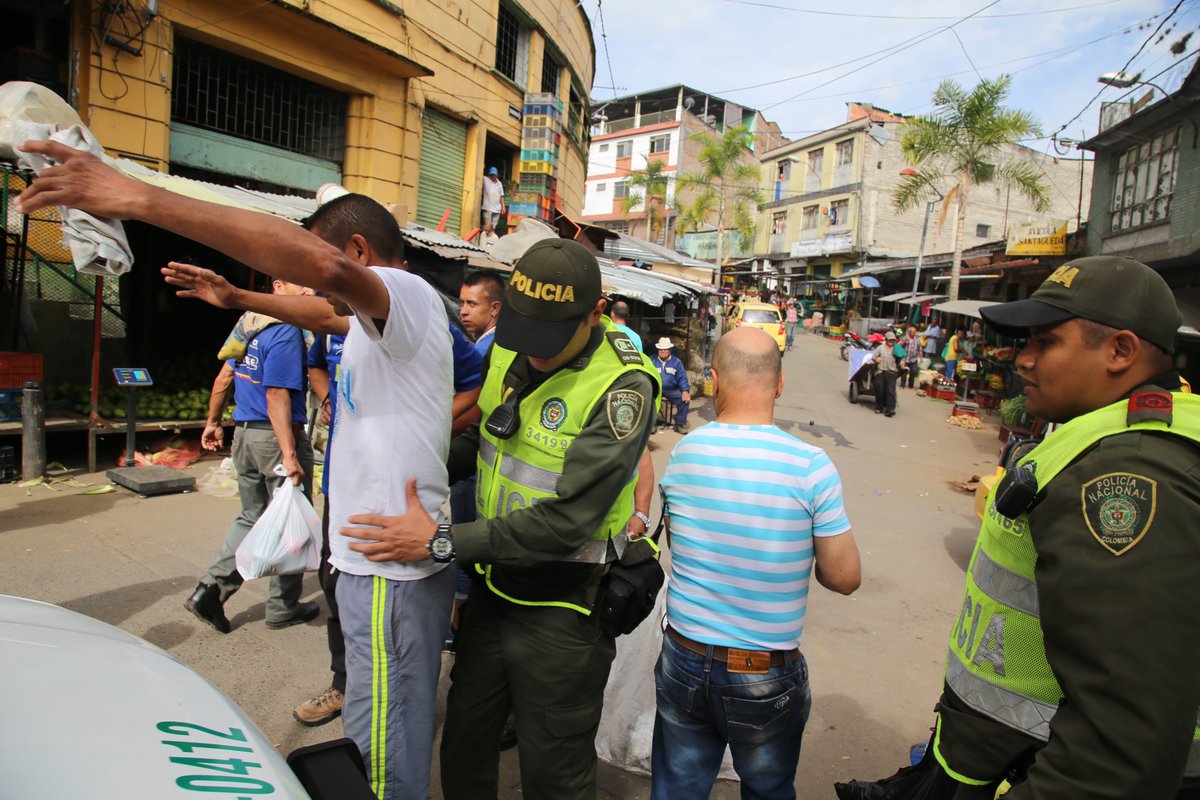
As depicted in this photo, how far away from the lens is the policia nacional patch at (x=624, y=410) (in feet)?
6.13

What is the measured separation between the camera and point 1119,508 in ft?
3.96

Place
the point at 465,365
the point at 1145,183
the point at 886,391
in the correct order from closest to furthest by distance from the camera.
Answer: the point at 465,365 → the point at 1145,183 → the point at 886,391

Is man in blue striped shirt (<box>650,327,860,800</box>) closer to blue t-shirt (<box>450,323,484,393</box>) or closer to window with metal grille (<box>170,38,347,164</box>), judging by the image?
blue t-shirt (<box>450,323,484,393</box>)

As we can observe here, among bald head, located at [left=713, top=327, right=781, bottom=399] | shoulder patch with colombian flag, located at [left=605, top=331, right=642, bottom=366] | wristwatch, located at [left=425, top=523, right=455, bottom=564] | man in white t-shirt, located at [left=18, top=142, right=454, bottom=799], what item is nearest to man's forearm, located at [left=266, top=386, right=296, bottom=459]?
man in white t-shirt, located at [left=18, top=142, right=454, bottom=799]

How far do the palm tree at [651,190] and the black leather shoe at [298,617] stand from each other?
45542 millimetres

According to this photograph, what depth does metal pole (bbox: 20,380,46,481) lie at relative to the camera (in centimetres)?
616

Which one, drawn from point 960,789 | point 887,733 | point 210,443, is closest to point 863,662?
point 887,733

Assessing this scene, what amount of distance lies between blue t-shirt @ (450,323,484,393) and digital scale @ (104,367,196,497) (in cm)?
509

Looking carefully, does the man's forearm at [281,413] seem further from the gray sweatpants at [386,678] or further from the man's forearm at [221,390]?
the gray sweatpants at [386,678]

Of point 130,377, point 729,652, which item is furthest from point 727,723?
point 130,377

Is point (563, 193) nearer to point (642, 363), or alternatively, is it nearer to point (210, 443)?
point (210, 443)

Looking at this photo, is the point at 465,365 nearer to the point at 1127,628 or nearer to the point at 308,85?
the point at 1127,628

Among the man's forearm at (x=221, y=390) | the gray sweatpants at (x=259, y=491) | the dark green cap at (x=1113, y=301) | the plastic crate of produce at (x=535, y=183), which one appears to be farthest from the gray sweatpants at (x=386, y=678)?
the plastic crate of produce at (x=535, y=183)

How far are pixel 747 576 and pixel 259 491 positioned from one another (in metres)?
3.25
